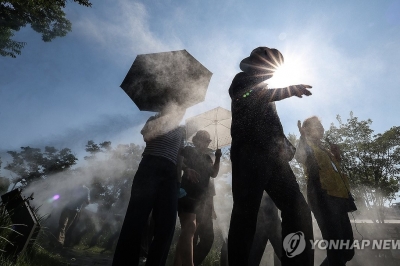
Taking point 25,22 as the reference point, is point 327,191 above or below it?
below

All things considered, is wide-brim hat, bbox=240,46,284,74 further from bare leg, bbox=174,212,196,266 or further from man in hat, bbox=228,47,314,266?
bare leg, bbox=174,212,196,266

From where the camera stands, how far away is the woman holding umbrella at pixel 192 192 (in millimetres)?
3037

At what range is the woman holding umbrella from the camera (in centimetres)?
304

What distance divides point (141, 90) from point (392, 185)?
62.7 ft

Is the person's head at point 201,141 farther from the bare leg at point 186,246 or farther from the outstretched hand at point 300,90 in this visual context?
the outstretched hand at point 300,90

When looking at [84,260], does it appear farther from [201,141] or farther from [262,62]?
[262,62]

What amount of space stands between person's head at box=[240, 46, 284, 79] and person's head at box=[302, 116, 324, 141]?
6.12 ft

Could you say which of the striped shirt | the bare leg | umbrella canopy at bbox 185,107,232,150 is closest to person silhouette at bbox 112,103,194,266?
the striped shirt

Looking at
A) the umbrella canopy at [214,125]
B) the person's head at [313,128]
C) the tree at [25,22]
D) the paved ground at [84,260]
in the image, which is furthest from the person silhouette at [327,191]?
the tree at [25,22]

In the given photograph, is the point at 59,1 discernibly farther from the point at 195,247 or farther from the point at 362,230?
the point at 362,230

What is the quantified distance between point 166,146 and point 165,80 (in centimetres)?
93

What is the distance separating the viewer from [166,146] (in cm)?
239

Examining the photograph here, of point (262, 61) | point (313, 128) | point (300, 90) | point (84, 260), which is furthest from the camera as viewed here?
point (84, 260)

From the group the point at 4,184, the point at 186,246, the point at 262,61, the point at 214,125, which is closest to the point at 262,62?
the point at 262,61
